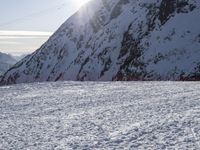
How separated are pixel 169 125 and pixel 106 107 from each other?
7311 mm

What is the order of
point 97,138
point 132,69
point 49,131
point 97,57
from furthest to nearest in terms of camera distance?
point 97,57
point 132,69
point 49,131
point 97,138

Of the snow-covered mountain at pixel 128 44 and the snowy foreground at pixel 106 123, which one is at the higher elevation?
the snow-covered mountain at pixel 128 44

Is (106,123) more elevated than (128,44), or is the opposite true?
(128,44)

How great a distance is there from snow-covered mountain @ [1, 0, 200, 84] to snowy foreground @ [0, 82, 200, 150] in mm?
33671

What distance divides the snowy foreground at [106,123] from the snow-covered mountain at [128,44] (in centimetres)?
3367

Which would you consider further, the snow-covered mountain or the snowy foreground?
the snow-covered mountain

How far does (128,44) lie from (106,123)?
6090 centimetres

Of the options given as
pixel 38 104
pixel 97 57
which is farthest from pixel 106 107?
pixel 97 57

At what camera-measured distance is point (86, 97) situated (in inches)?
1133

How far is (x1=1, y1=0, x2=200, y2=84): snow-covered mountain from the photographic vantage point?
63.4 meters

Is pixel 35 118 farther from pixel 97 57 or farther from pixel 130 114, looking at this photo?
pixel 97 57

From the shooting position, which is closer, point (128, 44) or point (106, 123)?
point (106, 123)

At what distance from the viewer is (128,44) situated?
255 ft

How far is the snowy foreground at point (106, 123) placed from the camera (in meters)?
13.8
